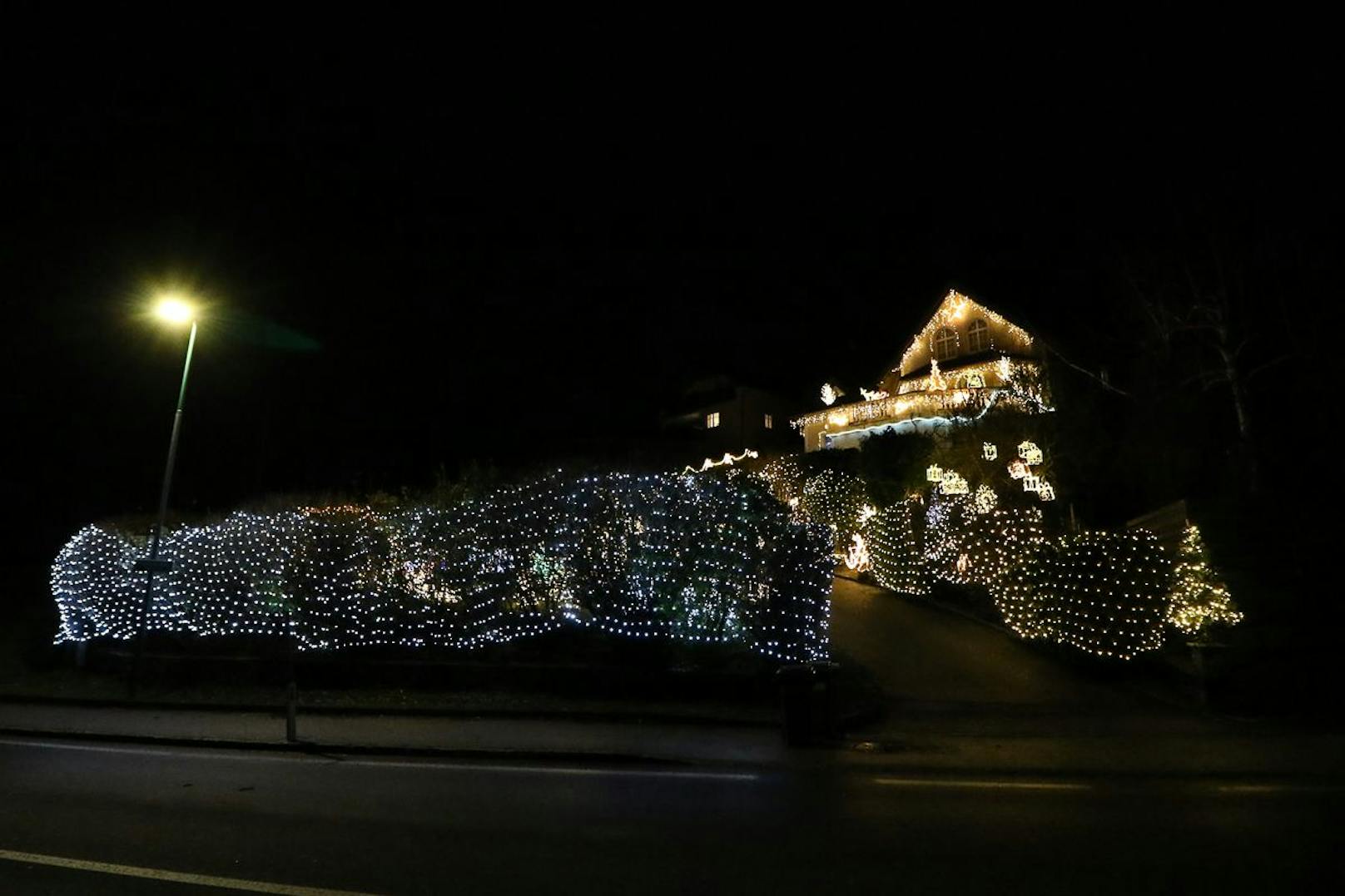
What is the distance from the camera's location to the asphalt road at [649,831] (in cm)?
600

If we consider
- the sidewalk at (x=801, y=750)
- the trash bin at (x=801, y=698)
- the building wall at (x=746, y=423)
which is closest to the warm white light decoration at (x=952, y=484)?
the sidewalk at (x=801, y=750)

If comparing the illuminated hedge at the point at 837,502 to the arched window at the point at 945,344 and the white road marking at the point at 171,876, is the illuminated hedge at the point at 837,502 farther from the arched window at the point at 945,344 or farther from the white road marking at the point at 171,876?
the white road marking at the point at 171,876

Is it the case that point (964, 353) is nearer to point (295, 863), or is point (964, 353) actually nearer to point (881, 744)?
point (881, 744)

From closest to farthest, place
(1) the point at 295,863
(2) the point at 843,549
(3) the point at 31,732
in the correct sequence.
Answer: (1) the point at 295,863 → (3) the point at 31,732 → (2) the point at 843,549

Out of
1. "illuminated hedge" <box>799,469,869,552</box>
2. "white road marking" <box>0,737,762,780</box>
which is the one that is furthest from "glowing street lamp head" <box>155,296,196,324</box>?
"illuminated hedge" <box>799,469,869,552</box>

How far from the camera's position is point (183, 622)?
1777cm

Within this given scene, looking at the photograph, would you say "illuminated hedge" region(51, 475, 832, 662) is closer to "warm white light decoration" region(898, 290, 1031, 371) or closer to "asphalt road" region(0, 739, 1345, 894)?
"asphalt road" region(0, 739, 1345, 894)

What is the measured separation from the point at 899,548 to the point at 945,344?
16.1 m

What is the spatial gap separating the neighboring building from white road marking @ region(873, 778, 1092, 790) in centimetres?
3771

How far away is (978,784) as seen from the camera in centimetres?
924

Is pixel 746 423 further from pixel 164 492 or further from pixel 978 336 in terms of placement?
pixel 164 492

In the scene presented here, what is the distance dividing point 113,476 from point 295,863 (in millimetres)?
34767

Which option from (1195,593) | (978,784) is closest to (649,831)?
(978,784)

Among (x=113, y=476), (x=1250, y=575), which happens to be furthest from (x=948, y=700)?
(x=113, y=476)
